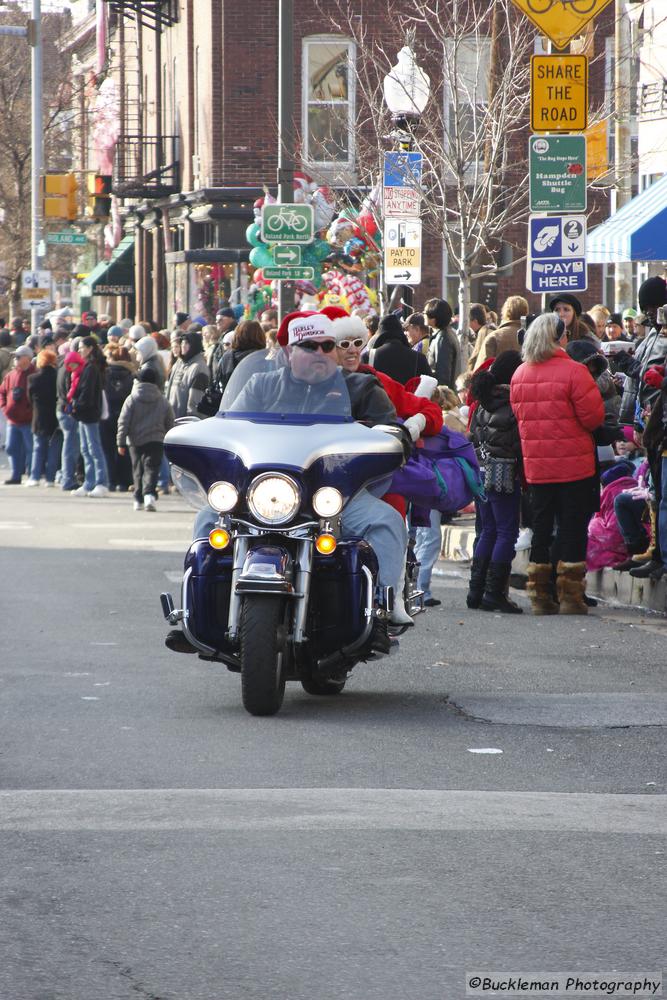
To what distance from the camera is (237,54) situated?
38.3 meters

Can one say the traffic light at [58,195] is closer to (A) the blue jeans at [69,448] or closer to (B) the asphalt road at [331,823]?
(A) the blue jeans at [69,448]

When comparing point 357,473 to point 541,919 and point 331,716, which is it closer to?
point 331,716

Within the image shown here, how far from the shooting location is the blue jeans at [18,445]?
25.0 m

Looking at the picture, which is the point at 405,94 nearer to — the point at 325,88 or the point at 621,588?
the point at 621,588

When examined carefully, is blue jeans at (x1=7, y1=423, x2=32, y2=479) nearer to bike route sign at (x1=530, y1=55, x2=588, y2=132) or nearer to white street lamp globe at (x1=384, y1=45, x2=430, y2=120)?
white street lamp globe at (x1=384, y1=45, x2=430, y2=120)

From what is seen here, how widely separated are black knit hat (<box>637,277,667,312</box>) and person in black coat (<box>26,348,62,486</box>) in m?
A: 12.5

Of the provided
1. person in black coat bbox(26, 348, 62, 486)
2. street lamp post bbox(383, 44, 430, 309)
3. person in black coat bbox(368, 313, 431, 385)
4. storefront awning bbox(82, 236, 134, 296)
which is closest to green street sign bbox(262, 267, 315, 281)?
street lamp post bbox(383, 44, 430, 309)

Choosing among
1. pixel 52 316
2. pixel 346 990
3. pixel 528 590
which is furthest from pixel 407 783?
pixel 52 316

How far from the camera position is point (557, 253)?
52.2 ft

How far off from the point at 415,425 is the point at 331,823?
3334 mm

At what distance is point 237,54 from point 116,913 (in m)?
34.7

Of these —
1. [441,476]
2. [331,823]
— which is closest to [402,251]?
[441,476]

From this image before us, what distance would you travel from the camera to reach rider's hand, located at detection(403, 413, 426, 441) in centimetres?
912

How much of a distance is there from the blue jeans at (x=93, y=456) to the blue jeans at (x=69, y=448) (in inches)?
17.9
